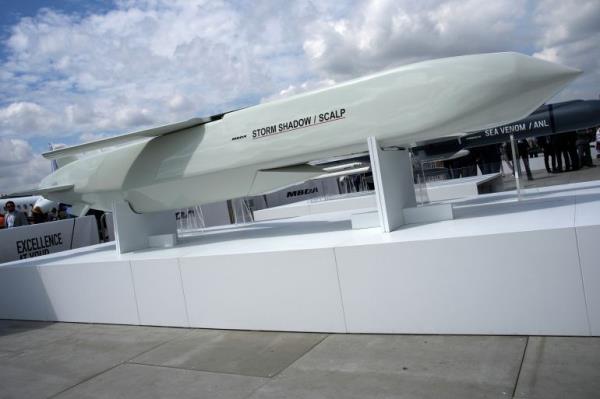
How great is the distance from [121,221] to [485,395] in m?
4.88

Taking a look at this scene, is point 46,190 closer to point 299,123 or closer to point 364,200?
point 299,123

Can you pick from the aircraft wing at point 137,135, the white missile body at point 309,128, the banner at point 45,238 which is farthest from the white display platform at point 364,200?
the banner at point 45,238

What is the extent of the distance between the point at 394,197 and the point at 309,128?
41.9 inches

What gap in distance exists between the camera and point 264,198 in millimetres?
15828

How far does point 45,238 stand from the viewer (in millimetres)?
10297

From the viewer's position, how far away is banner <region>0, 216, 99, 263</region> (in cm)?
952

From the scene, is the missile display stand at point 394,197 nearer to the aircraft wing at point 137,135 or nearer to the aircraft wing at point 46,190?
the aircraft wing at point 137,135

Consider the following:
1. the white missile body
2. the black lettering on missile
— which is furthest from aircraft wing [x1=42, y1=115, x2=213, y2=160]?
the black lettering on missile

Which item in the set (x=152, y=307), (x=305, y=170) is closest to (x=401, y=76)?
(x=305, y=170)

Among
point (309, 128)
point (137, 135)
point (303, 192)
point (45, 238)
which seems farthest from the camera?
point (303, 192)

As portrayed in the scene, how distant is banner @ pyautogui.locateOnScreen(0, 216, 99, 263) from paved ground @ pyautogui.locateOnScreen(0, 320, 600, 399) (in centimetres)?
599

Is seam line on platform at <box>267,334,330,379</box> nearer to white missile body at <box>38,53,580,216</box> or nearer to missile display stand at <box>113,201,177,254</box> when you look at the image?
white missile body at <box>38,53,580,216</box>

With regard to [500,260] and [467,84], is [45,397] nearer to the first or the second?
[500,260]

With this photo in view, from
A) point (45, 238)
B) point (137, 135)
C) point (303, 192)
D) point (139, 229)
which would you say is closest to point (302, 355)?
point (137, 135)
